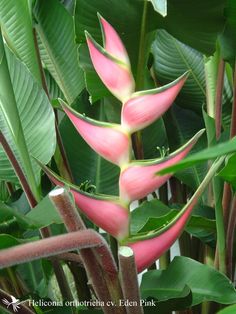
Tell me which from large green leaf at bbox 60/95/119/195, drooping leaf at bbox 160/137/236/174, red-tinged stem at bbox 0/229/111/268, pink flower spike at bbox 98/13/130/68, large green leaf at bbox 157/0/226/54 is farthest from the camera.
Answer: large green leaf at bbox 60/95/119/195

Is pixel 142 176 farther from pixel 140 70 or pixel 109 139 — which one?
pixel 140 70

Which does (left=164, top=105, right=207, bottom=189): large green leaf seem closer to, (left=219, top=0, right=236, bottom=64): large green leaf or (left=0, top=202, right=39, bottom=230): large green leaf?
(left=219, top=0, right=236, bottom=64): large green leaf

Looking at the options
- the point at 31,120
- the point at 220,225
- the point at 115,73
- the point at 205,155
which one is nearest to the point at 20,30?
the point at 31,120

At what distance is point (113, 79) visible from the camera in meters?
0.42

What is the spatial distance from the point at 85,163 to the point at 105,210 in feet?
0.91

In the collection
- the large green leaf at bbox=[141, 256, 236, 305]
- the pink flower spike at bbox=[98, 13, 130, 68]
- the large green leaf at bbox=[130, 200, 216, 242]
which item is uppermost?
the pink flower spike at bbox=[98, 13, 130, 68]

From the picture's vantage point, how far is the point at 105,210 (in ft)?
1.30

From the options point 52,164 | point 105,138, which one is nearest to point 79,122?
point 105,138

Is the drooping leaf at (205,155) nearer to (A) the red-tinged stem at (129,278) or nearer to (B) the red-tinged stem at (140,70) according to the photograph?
(A) the red-tinged stem at (129,278)

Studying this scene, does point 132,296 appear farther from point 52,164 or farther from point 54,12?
point 54,12

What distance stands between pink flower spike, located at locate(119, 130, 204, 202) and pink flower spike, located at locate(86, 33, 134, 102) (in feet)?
0.21

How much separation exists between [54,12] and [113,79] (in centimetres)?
29

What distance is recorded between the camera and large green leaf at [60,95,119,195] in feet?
2.18

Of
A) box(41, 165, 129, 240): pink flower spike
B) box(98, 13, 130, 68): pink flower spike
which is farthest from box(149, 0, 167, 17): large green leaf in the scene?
box(41, 165, 129, 240): pink flower spike
